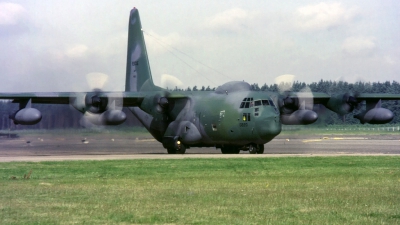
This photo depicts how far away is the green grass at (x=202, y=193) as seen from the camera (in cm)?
1300

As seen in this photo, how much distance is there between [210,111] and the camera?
39250 millimetres

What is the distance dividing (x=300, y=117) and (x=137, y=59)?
13552mm

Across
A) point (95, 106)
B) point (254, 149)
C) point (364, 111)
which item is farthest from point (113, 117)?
point (364, 111)

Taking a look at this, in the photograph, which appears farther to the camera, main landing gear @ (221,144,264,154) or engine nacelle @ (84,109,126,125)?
main landing gear @ (221,144,264,154)

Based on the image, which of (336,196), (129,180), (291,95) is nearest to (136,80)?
(291,95)

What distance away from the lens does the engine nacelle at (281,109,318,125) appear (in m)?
40.1

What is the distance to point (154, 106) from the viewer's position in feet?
135

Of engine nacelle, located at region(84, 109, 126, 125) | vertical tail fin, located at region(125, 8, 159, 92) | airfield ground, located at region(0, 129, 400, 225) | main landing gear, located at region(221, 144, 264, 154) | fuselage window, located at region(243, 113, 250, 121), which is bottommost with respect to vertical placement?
main landing gear, located at region(221, 144, 264, 154)

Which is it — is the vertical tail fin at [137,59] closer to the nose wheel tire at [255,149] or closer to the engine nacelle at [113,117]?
the engine nacelle at [113,117]

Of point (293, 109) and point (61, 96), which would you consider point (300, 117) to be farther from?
point (61, 96)

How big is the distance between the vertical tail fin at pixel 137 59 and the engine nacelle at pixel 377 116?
15188mm

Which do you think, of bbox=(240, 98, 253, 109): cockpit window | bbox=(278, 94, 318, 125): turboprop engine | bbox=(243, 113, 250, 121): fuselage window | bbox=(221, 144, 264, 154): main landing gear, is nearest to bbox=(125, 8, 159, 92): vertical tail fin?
bbox=(221, 144, 264, 154): main landing gear

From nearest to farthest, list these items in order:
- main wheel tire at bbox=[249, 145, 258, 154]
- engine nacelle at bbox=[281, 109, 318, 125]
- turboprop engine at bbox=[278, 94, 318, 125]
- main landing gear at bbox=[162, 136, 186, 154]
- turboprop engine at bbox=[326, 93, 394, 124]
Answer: main wheel tire at bbox=[249, 145, 258, 154] < turboprop engine at bbox=[326, 93, 394, 124] < engine nacelle at bbox=[281, 109, 318, 125] < main landing gear at bbox=[162, 136, 186, 154] < turboprop engine at bbox=[278, 94, 318, 125]

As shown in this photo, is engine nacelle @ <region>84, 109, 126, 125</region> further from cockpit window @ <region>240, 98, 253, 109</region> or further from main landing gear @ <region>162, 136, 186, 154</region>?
cockpit window @ <region>240, 98, 253, 109</region>
